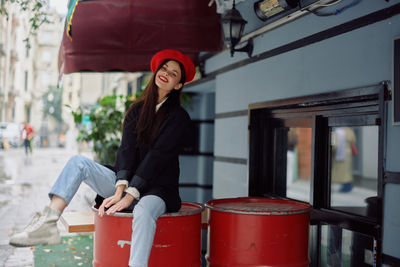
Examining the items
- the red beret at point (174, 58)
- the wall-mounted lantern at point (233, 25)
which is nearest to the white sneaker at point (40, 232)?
the red beret at point (174, 58)

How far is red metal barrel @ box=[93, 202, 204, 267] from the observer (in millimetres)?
3139

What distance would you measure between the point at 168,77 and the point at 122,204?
1041 millimetres

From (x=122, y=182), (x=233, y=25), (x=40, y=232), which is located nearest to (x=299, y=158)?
(x=233, y=25)

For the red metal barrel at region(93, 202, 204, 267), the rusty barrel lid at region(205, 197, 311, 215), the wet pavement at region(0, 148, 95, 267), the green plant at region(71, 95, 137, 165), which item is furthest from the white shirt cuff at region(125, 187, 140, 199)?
the green plant at region(71, 95, 137, 165)

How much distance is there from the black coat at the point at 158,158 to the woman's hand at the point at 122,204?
0.31ft

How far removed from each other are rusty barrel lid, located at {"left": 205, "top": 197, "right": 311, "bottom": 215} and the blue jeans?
19.1 inches

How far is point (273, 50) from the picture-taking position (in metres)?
4.57

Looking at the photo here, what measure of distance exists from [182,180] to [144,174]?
481 centimetres

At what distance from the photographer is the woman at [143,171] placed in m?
2.96

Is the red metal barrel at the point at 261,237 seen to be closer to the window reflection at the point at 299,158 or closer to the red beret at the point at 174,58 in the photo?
the red beret at the point at 174,58

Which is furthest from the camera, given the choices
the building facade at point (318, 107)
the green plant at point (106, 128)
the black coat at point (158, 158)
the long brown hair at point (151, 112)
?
the green plant at point (106, 128)

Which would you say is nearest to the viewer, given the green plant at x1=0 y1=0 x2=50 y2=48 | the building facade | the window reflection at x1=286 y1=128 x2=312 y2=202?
the building facade

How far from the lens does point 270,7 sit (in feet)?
14.1

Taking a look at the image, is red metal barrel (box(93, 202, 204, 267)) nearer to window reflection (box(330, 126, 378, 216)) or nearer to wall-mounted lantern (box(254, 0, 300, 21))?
wall-mounted lantern (box(254, 0, 300, 21))
